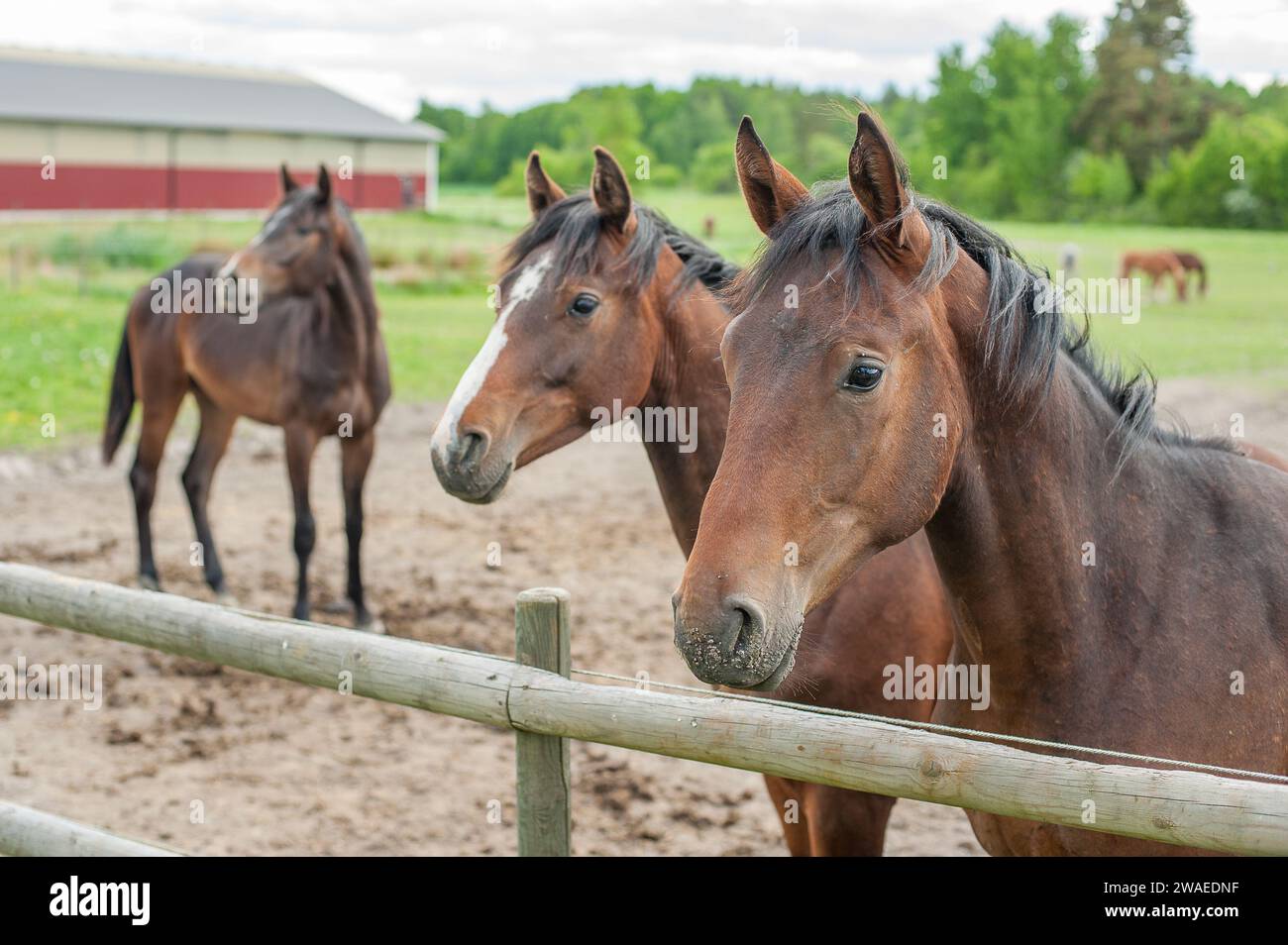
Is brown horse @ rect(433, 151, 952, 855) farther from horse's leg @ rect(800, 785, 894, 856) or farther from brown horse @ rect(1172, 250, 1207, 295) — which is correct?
brown horse @ rect(1172, 250, 1207, 295)

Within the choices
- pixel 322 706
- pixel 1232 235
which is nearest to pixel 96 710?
pixel 322 706

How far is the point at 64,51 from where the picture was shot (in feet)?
141

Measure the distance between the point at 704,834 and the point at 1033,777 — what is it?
2.62 meters

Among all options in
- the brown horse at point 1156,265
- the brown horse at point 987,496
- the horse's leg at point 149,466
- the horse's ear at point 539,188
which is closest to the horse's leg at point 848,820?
the brown horse at point 987,496

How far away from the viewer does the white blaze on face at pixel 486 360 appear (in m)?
3.38

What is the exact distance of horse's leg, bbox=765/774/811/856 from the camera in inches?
134

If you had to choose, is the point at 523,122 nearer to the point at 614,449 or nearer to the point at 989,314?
the point at 614,449

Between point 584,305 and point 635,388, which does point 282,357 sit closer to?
point 584,305

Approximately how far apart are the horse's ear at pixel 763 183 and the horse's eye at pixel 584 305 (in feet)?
3.52

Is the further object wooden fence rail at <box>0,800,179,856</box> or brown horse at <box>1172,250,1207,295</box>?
brown horse at <box>1172,250,1207,295</box>

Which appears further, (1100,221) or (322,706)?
(1100,221)

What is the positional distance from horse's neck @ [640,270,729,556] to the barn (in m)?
31.1

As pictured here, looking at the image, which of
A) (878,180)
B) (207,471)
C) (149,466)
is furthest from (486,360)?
(149,466)

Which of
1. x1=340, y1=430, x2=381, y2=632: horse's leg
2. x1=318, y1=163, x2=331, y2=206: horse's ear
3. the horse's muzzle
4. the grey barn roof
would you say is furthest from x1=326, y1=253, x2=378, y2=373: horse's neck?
the grey barn roof
